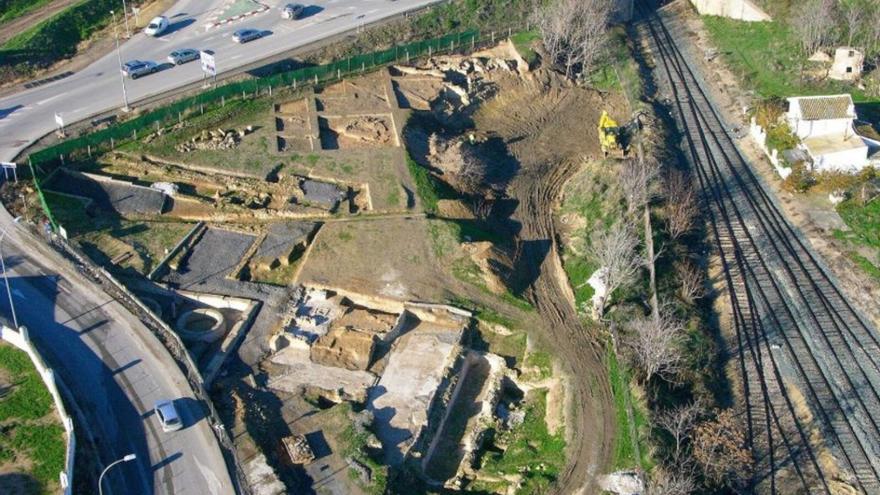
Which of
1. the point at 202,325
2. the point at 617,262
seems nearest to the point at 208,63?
the point at 202,325

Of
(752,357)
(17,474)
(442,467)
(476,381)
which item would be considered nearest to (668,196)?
(752,357)

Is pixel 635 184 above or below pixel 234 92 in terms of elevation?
below

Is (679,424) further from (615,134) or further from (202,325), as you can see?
(615,134)

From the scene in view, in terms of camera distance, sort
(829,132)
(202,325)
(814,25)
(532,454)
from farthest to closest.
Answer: (814,25), (829,132), (202,325), (532,454)

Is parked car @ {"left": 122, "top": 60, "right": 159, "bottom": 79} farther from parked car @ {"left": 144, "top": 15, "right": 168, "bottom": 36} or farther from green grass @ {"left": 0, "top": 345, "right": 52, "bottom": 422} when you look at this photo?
green grass @ {"left": 0, "top": 345, "right": 52, "bottom": 422}

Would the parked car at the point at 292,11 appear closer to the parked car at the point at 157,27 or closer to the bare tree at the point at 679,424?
the parked car at the point at 157,27

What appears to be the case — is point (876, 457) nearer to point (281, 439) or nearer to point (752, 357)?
point (752, 357)

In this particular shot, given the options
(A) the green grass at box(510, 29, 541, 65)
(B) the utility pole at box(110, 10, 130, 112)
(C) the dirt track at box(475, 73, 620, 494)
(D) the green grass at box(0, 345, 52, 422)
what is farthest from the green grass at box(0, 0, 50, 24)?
(D) the green grass at box(0, 345, 52, 422)
